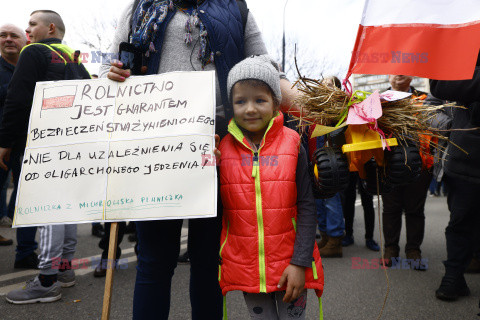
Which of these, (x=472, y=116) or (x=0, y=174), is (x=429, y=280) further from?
(x=0, y=174)

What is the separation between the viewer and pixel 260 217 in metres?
1.52

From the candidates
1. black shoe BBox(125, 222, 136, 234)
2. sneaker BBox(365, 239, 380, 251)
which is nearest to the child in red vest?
sneaker BBox(365, 239, 380, 251)

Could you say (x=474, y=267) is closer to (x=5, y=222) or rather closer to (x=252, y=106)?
(x=252, y=106)

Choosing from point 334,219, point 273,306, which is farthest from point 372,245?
point 273,306

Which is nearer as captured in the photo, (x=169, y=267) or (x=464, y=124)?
(x=169, y=267)

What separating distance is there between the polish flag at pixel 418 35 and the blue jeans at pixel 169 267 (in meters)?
1.07

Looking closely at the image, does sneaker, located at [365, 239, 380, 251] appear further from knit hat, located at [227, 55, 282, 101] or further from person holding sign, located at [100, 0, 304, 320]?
knit hat, located at [227, 55, 282, 101]

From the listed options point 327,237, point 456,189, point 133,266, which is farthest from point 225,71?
point 327,237

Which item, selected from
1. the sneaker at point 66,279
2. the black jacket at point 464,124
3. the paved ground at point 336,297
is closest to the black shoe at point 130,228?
the paved ground at point 336,297

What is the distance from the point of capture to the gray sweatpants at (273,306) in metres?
1.57

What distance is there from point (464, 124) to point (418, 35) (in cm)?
104

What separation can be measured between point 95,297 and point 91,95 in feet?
6.05

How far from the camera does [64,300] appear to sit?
2.69 meters

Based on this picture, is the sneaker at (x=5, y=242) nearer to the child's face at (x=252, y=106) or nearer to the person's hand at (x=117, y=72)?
the person's hand at (x=117, y=72)
